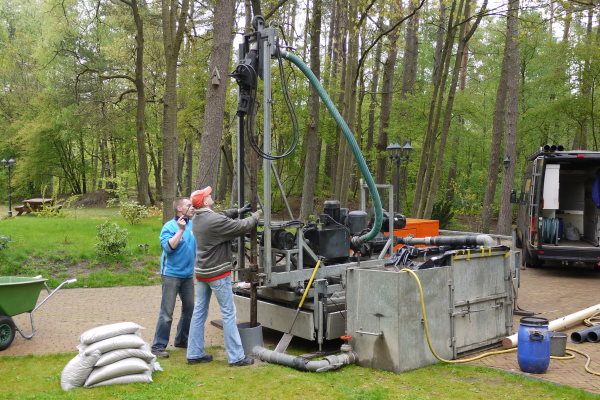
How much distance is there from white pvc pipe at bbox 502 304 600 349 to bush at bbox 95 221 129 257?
30.1 ft

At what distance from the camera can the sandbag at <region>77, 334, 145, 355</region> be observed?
5.48m

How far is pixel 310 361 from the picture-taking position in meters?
6.08

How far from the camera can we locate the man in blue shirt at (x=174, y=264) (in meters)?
6.64

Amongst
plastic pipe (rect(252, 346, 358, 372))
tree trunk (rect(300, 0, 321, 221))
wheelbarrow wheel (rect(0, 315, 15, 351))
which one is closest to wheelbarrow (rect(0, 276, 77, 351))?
wheelbarrow wheel (rect(0, 315, 15, 351))

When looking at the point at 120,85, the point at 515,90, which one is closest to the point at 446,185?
the point at 515,90

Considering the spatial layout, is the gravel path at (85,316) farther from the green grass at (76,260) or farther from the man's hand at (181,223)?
the man's hand at (181,223)

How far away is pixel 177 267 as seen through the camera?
6781 mm

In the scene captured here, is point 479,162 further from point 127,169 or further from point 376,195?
point 376,195

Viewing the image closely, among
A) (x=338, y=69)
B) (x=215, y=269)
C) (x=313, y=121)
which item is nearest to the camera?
(x=215, y=269)

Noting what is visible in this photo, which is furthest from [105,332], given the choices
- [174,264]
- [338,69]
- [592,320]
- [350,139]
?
[338,69]

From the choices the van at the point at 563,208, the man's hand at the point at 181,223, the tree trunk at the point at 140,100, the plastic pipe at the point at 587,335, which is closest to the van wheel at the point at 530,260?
the van at the point at 563,208

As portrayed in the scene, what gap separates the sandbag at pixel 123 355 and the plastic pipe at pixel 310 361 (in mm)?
1288

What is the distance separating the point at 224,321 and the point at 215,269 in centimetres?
58

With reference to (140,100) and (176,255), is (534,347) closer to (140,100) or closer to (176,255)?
(176,255)
